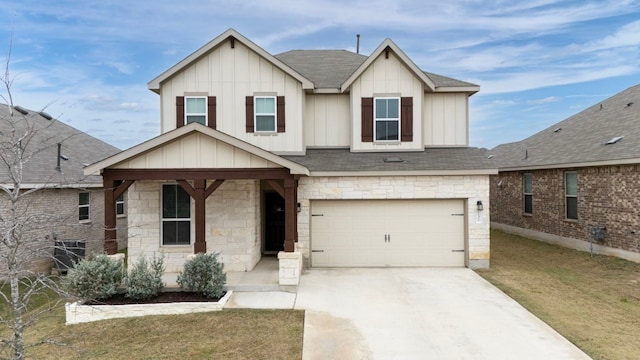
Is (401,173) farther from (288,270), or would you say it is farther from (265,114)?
(265,114)

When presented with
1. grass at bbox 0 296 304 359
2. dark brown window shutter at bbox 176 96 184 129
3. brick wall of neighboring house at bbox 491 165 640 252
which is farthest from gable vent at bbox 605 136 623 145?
dark brown window shutter at bbox 176 96 184 129

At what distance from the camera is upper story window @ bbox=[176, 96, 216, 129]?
13109mm

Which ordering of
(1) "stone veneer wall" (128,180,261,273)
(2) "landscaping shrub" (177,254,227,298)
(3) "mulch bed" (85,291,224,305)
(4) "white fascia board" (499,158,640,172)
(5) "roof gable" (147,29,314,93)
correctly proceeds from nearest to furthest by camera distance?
(3) "mulch bed" (85,291,224,305)
(2) "landscaping shrub" (177,254,227,298)
(1) "stone veneer wall" (128,180,261,273)
(4) "white fascia board" (499,158,640,172)
(5) "roof gable" (147,29,314,93)

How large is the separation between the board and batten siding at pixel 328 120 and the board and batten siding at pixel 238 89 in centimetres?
87

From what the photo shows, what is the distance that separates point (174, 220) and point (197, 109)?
3853 mm

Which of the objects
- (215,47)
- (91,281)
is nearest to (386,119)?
(215,47)

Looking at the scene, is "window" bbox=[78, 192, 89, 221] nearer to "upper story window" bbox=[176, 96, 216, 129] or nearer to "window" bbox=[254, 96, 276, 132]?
"upper story window" bbox=[176, 96, 216, 129]

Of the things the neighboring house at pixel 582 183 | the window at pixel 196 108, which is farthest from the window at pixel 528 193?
the window at pixel 196 108

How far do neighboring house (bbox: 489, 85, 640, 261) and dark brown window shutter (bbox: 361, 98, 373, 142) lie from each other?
6116 millimetres

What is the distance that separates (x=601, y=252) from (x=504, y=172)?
7.57 metres

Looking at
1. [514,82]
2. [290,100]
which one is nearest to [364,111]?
[290,100]

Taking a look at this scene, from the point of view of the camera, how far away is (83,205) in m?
16.2

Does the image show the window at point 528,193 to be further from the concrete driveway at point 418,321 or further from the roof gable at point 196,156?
the roof gable at point 196,156

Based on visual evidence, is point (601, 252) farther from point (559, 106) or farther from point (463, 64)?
point (559, 106)
